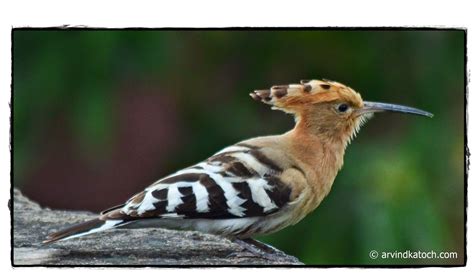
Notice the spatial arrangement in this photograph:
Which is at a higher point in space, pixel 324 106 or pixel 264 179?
pixel 324 106

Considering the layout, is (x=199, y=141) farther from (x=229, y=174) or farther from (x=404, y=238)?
(x=229, y=174)

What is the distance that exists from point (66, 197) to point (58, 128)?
1.37 ft

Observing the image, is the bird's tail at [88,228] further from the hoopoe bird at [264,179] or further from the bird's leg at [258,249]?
the bird's leg at [258,249]

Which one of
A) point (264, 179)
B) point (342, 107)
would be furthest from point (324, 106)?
point (264, 179)

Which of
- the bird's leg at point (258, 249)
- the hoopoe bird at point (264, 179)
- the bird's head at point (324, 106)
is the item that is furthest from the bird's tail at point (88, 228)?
the bird's head at point (324, 106)

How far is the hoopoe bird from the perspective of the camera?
3.63 metres

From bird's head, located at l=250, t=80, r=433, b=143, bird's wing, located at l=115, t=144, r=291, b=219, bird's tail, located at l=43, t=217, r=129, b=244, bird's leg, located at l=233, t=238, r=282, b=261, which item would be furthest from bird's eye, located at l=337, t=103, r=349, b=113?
bird's tail, located at l=43, t=217, r=129, b=244

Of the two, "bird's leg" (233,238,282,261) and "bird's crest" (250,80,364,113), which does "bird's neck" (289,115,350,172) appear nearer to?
"bird's crest" (250,80,364,113)

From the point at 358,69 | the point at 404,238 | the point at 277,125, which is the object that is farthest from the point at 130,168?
the point at 404,238

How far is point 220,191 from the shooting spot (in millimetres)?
3697

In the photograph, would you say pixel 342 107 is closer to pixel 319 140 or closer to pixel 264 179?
pixel 319 140

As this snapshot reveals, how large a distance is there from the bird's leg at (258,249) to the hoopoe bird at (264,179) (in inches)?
0.6

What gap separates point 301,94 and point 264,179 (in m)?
0.34

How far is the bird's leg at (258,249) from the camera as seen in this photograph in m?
3.86
